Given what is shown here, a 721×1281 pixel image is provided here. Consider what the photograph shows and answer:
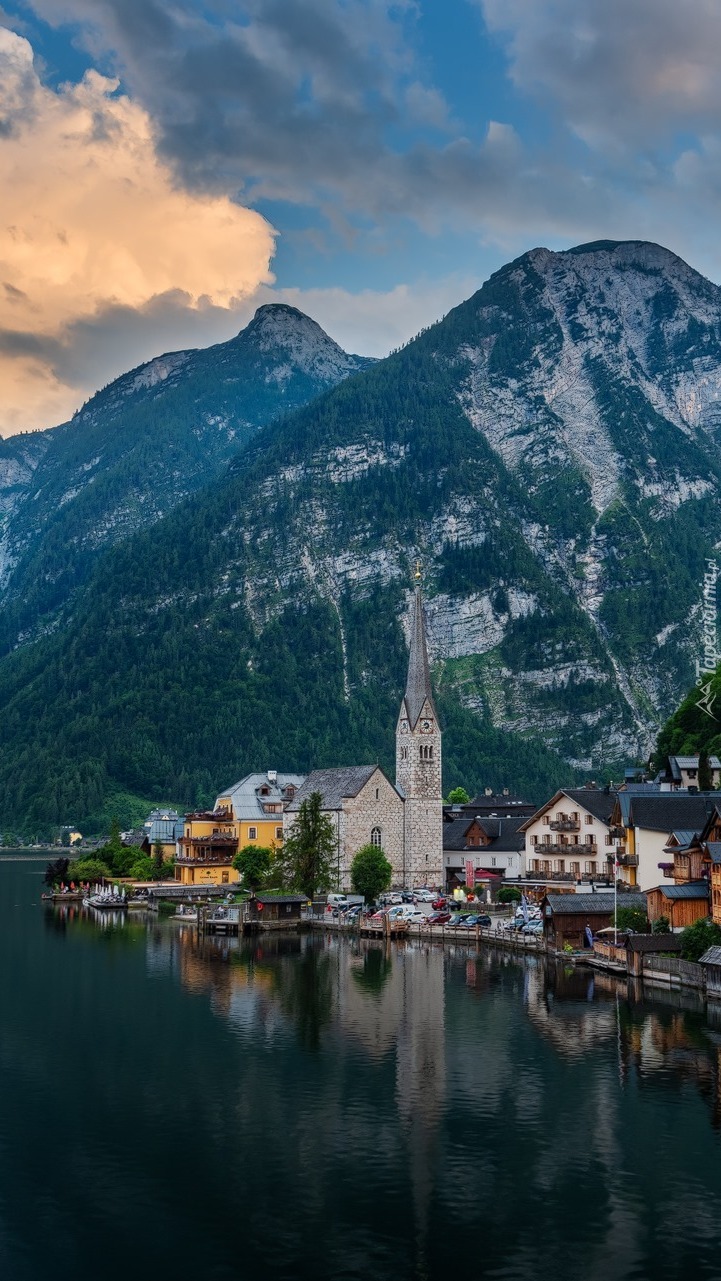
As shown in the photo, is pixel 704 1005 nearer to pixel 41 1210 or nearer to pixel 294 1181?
pixel 294 1181

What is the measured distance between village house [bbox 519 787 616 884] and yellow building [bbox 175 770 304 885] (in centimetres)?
3458

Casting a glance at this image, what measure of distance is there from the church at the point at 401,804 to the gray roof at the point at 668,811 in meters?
43.0

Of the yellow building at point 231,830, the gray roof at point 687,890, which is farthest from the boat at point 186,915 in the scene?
the gray roof at point 687,890

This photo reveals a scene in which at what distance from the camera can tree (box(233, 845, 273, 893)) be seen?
445ft

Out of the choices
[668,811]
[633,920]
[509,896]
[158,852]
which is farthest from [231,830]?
[633,920]

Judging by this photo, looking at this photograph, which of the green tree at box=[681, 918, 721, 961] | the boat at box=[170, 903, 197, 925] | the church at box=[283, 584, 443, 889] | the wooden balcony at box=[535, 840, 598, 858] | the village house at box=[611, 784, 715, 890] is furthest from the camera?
the church at box=[283, 584, 443, 889]

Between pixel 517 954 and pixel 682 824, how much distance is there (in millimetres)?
16635

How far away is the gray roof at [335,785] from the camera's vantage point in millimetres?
135875

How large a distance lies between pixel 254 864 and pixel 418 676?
3239 centimetres

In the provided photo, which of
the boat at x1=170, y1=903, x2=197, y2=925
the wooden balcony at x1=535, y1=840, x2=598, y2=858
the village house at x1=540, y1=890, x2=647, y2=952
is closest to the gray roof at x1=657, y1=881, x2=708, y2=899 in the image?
the village house at x1=540, y1=890, x2=647, y2=952

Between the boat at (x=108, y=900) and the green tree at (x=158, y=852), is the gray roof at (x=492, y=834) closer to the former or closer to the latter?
the boat at (x=108, y=900)

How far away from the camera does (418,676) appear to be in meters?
152

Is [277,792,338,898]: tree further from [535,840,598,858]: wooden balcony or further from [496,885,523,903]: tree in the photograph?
[535,840,598,858]: wooden balcony

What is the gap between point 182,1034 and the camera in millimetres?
62594
